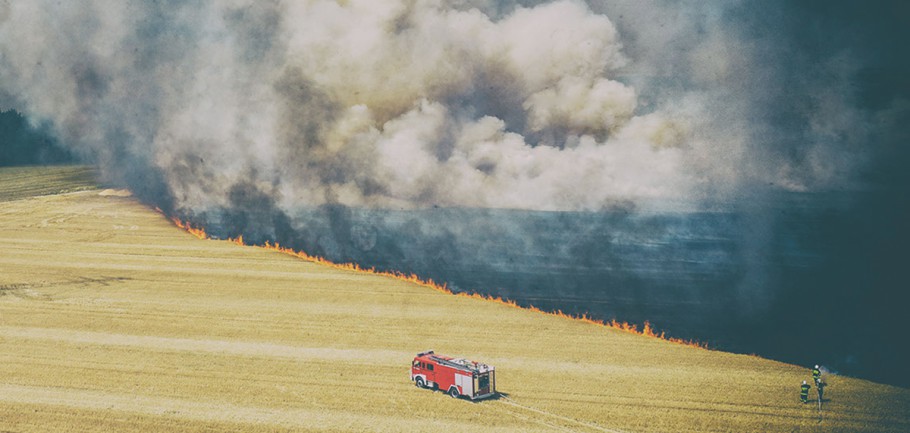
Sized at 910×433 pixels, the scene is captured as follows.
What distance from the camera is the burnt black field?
126 feet

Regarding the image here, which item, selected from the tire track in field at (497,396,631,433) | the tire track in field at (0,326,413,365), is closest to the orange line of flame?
the tire track in field at (0,326,413,365)

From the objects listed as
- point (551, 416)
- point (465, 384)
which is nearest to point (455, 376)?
point (465, 384)

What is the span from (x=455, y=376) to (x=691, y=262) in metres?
19.8

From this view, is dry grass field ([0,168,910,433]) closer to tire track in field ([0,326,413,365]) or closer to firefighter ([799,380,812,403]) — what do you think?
tire track in field ([0,326,413,365])

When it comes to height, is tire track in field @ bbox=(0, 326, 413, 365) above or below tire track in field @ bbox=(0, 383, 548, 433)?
above

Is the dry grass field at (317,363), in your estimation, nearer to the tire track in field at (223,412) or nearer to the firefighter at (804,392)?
the tire track in field at (223,412)

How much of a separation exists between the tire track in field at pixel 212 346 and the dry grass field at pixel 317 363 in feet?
0.43

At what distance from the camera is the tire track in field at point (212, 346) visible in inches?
1419

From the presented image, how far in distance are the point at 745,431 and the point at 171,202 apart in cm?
4491

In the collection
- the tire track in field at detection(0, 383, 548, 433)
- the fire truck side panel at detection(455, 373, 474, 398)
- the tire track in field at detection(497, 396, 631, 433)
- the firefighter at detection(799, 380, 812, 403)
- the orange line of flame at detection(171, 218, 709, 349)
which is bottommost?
the tire track in field at detection(0, 383, 548, 433)

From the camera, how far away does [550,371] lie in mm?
34250

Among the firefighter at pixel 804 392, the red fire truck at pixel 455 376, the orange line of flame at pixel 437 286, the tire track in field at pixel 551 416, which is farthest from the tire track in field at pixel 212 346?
the firefighter at pixel 804 392

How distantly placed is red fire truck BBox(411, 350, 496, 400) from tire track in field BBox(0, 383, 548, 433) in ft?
7.21

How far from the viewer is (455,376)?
3098cm
